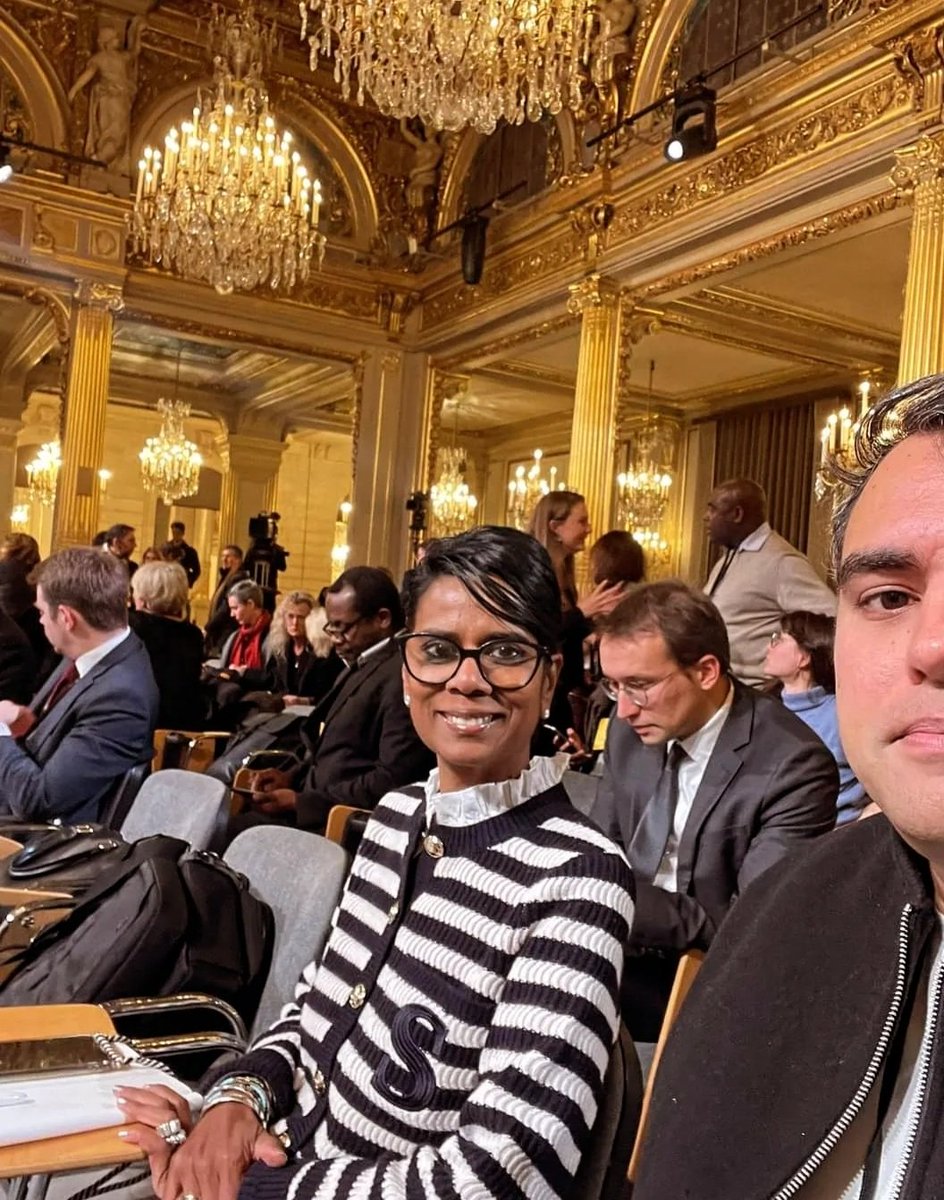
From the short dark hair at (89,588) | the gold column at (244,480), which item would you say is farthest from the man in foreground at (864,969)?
the gold column at (244,480)

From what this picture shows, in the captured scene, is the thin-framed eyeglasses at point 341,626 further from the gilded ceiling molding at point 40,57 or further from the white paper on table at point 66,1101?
the gilded ceiling molding at point 40,57

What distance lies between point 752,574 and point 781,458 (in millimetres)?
7323

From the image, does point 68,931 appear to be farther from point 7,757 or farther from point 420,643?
point 7,757

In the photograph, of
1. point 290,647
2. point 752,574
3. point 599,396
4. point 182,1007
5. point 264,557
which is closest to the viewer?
point 182,1007

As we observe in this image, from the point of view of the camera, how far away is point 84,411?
879cm

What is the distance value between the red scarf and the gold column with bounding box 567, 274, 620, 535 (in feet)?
8.35

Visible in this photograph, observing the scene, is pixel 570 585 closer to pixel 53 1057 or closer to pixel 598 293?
pixel 53 1057

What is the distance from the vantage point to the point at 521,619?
4.79ft

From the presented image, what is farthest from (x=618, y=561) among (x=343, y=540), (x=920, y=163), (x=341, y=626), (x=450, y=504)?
(x=343, y=540)

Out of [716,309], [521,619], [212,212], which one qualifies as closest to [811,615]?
[521,619]

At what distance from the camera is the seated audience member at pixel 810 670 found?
3.26 metres

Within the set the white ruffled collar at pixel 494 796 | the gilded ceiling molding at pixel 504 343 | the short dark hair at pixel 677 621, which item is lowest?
the white ruffled collar at pixel 494 796

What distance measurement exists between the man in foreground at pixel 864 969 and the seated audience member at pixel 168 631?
3959 mm

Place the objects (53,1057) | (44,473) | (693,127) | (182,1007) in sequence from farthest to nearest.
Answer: (44,473) < (693,127) < (182,1007) < (53,1057)
